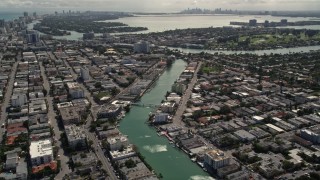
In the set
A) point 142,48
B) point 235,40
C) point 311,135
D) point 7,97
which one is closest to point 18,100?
point 7,97

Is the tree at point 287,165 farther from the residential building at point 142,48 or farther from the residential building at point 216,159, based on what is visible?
the residential building at point 142,48

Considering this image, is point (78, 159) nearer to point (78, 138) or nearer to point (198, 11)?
point (78, 138)

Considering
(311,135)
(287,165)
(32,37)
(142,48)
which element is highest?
(32,37)

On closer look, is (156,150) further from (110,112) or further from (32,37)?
(32,37)

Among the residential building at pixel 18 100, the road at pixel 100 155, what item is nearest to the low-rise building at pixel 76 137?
the road at pixel 100 155

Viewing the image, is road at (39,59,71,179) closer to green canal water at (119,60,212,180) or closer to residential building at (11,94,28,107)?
residential building at (11,94,28,107)

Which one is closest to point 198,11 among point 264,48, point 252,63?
point 264,48

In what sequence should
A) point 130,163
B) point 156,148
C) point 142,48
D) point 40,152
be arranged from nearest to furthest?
1. point 130,163
2. point 40,152
3. point 156,148
4. point 142,48

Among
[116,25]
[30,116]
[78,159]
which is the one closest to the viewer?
[78,159]
